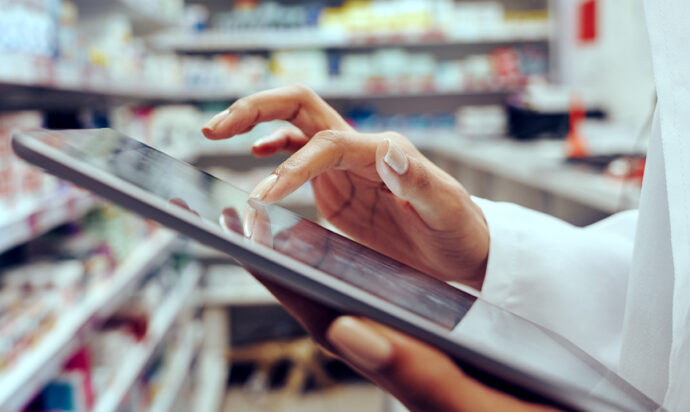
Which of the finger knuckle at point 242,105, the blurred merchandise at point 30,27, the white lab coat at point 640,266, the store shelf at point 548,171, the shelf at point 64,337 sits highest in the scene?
the blurred merchandise at point 30,27

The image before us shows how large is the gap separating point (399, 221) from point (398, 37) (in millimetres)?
3465

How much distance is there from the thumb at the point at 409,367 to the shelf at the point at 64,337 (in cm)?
104

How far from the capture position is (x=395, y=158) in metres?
0.54

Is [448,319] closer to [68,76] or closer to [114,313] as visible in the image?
[68,76]

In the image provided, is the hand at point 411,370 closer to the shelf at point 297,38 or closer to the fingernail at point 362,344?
the fingernail at point 362,344

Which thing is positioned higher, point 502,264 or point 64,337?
point 502,264

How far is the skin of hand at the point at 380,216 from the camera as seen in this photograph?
0.31 m

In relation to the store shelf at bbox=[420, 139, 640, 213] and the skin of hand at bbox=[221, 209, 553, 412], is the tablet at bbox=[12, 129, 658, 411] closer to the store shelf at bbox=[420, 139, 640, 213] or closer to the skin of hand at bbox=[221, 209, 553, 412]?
the skin of hand at bbox=[221, 209, 553, 412]

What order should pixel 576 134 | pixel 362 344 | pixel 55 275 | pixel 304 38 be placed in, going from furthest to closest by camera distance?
pixel 304 38 < pixel 576 134 < pixel 55 275 < pixel 362 344

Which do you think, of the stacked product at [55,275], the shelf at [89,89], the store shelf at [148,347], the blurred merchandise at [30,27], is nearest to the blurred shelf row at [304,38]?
the shelf at [89,89]

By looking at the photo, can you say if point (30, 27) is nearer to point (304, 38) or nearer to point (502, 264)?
point (502, 264)

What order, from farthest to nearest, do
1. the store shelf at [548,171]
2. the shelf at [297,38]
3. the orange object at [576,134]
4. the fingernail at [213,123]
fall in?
1. the shelf at [297,38]
2. the orange object at [576,134]
3. the store shelf at [548,171]
4. the fingernail at [213,123]

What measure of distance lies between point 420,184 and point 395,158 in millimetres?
53

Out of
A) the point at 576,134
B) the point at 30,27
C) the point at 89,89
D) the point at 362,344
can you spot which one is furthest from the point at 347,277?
the point at 576,134
